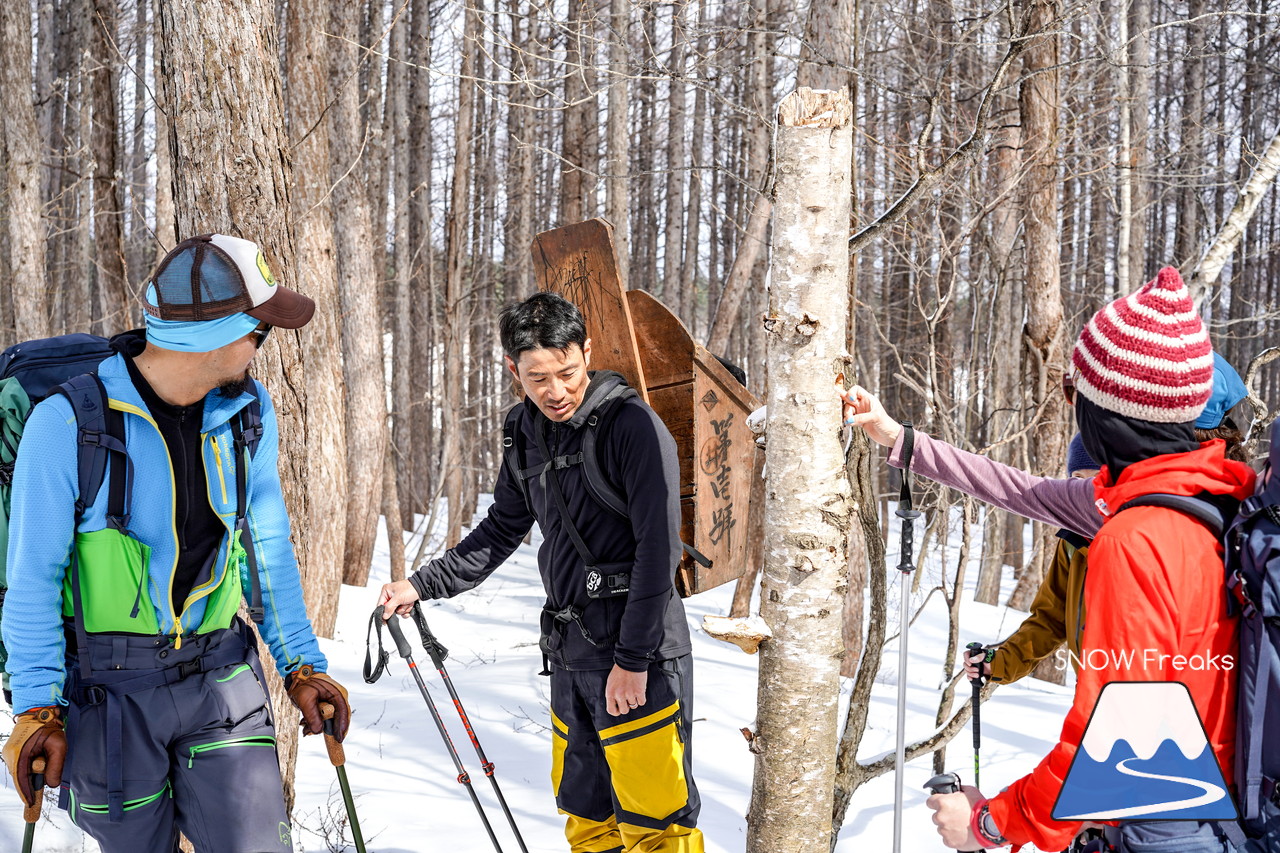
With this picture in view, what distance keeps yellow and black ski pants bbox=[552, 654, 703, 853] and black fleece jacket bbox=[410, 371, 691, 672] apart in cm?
10

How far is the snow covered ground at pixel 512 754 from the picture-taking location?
3779mm

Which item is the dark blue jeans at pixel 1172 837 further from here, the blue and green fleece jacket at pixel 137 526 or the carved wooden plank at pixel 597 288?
the carved wooden plank at pixel 597 288

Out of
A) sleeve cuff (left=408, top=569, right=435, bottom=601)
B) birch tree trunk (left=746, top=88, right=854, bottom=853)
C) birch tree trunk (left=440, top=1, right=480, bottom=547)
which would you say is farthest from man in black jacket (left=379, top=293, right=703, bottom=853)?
birch tree trunk (left=440, top=1, right=480, bottom=547)

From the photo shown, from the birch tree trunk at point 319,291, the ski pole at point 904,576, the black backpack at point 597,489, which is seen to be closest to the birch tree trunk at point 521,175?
the birch tree trunk at point 319,291

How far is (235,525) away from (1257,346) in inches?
1128

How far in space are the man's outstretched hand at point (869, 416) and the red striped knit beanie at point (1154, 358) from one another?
807 millimetres

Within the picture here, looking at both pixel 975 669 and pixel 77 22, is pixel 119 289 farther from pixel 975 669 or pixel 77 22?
pixel 975 669

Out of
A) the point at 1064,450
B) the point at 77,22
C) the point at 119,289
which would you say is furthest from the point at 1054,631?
the point at 77,22

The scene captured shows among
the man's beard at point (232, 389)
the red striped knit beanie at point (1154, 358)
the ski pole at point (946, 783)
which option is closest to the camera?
the red striped knit beanie at point (1154, 358)

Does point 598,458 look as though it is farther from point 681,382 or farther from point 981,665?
point 981,665

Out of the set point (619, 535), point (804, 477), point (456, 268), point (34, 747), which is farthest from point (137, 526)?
point (456, 268)

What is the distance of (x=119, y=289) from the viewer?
33.6 feet

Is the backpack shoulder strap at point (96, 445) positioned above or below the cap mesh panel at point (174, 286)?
below

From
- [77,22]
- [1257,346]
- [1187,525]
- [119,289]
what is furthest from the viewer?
[1257,346]
